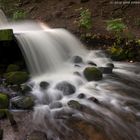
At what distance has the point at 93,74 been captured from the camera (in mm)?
9898

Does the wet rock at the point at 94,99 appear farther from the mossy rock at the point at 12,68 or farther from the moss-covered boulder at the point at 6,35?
the moss-covered boulder at the point at 6,35

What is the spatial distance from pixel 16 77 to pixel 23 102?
147 cm

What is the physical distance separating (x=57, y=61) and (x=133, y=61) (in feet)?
8.49

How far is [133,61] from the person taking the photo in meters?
11.6

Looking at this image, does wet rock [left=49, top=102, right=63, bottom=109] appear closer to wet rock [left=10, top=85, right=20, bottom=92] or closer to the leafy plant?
wet rock [left=10, top=85, right=20, bottom=92]

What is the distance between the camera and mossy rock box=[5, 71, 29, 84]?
9.45m

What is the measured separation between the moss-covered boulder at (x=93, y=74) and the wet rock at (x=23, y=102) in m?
2.13

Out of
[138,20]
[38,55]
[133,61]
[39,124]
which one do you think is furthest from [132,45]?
[39,124]

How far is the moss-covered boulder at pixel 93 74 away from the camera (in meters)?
9.86

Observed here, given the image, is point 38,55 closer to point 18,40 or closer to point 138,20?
point 18,40

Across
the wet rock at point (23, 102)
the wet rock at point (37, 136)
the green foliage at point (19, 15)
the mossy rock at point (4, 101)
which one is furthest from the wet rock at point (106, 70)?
the green foliage at point (19, 15)

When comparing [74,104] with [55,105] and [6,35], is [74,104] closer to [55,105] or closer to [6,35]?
[55,105]

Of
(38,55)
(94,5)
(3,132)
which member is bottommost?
(3,132)

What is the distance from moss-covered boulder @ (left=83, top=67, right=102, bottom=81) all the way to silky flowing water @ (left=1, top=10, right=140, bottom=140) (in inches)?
6.3
